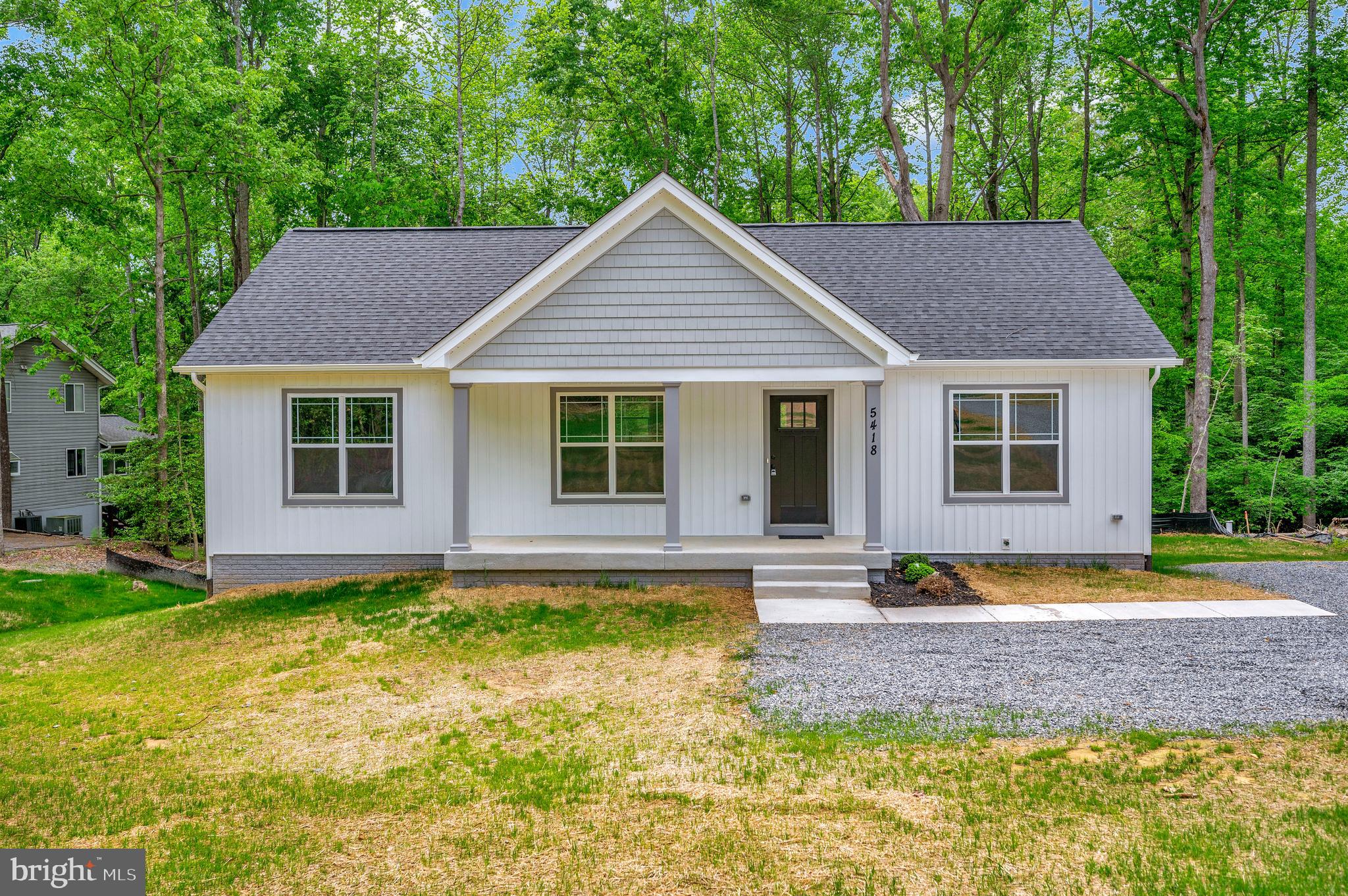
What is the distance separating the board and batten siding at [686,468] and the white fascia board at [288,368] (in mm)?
1251

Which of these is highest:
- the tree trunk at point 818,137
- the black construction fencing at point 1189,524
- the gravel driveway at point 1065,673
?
the tree trunk at point 818,137

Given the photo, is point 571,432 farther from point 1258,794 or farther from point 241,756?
point 1258,794

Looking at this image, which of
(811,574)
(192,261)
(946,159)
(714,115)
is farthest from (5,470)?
(946,159)

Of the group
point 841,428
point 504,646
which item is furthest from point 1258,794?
point 841,428

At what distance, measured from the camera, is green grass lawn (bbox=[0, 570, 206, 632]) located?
12.2 metres

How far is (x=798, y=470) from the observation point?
39.9ft

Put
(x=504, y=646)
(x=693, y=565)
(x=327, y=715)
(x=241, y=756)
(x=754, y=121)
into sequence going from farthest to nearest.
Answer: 1. (x=754, y=121)
2. (x=693, y=565)
3. (x=504, y=646)
4. (x=327, y=715)
5. (x=241, y=756)

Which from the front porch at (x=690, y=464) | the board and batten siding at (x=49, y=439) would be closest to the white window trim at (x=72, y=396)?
the board and batten siding at (x=49, y=439)

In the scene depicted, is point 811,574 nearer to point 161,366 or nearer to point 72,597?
point 72,597

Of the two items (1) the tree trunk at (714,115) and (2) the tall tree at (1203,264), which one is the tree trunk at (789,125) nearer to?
(1) the tree trunk at (714,115)

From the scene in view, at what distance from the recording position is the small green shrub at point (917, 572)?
34.1 ft

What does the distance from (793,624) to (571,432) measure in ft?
15.6

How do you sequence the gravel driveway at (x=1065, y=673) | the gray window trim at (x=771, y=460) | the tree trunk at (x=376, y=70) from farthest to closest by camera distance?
the tree trunk at (x=376, y=70) → the gray window trim at (x=771, y=460) → the gravel driveway at (x=1065, y=673)

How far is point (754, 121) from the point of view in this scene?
27047 mm
